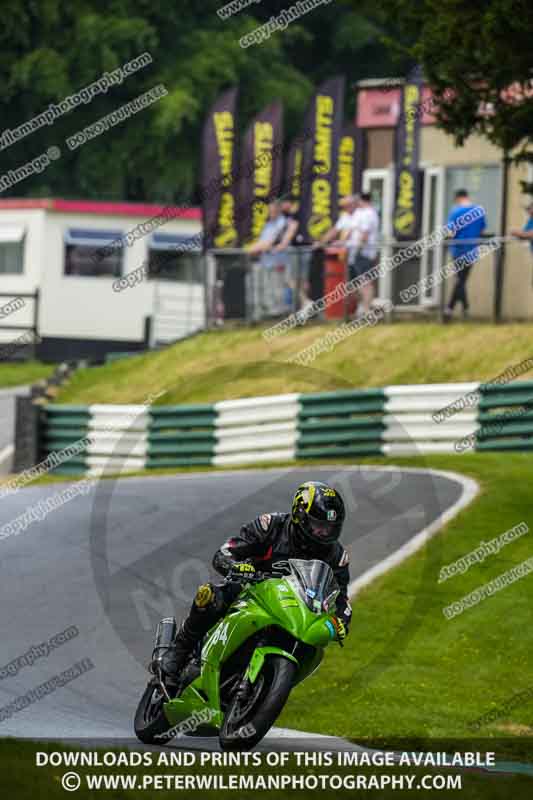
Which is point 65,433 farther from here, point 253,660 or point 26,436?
point 253,660

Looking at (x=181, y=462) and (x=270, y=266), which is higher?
(x=270, y=266)

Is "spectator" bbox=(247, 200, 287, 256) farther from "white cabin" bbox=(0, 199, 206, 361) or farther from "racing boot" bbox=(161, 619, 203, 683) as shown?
"racing boot" bbox=(161, 619, 203, 683)

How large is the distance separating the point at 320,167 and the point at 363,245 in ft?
17.4

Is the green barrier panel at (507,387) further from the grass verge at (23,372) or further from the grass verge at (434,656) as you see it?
the grass verge at (23,372)

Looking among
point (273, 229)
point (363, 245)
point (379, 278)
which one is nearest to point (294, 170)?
point (273, 229)

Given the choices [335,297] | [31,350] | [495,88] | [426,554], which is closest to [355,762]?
[426,554]

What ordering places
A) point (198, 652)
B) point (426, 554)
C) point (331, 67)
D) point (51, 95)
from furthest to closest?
point (331, 67) → point (51, 95) → point (426, 554) → point (198, 652)

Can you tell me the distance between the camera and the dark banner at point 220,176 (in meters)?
31.2

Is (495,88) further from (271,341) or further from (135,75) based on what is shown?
(135,75)

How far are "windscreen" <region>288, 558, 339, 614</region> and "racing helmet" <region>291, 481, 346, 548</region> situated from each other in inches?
7.5

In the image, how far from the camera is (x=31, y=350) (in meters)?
37.8

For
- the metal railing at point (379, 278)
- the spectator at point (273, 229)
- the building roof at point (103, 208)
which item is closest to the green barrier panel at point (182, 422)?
the metal railing at point (379, 278)

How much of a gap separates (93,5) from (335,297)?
31639mm

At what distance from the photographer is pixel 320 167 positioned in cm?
2994
